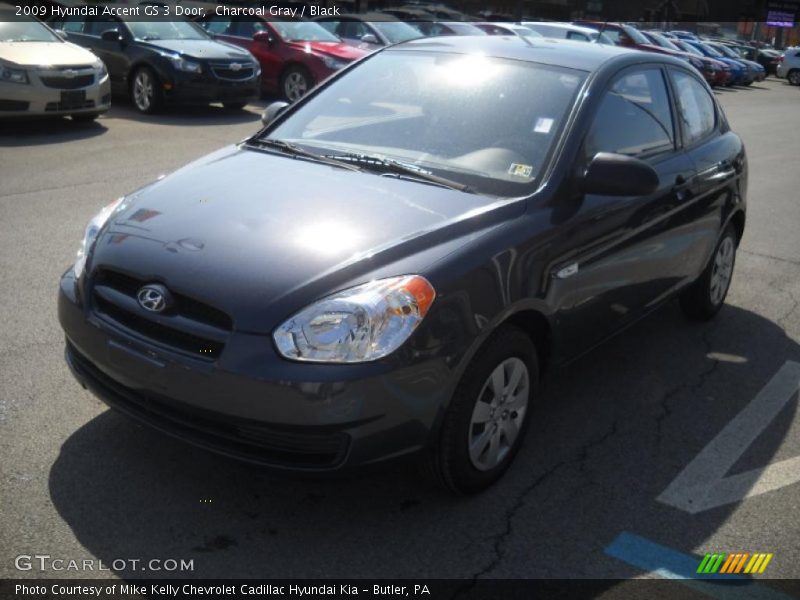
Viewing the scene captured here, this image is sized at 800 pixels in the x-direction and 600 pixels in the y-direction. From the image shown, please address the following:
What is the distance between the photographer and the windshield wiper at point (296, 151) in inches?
163

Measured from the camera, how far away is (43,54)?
1144 centimetres

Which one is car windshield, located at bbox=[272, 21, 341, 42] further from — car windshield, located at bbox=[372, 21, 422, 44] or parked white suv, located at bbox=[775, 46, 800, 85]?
parked white suv, located at bbox=[775, 46, 800, 85]

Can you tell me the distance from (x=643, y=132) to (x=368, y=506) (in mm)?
2465

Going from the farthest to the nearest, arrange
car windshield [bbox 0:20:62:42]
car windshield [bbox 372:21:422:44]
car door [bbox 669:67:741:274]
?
car windshield [bbox 372:21:422:44], car windshield [bbox 0:20:62:42], car door [bbox 669:67:741:274]

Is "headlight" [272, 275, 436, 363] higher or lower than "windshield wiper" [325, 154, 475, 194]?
lower

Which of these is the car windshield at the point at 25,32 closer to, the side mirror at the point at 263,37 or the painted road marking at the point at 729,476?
the side mirror at the point at 263,37

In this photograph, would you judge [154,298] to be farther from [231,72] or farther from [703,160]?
[231,72]

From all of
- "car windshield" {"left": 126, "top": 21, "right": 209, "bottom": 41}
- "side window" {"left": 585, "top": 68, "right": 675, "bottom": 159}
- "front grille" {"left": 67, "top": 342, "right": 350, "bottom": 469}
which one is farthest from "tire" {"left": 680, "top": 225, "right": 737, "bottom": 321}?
"car windshield" {"left": 126, "top": 21, "right": 209, "bottom": 41}

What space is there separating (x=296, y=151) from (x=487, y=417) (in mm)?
1651

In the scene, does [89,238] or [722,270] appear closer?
[89,238]

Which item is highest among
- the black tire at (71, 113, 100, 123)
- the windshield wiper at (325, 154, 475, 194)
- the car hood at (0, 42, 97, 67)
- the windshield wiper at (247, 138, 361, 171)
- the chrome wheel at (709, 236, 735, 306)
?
the windshield wiper at (325, 154, 475, 194)

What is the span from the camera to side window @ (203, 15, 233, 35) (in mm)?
16703

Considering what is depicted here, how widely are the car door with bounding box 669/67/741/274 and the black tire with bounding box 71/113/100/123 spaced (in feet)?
27.7

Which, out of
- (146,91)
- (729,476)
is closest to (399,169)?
(729,476)
